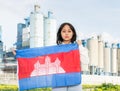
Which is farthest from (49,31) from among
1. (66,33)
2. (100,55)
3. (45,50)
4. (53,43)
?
(66,33)

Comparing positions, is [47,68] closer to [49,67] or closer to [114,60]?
[49,67]

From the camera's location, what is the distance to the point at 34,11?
41344 mm

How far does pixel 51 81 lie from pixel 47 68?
0.15 m

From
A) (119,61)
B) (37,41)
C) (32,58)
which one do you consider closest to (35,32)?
(37,41)

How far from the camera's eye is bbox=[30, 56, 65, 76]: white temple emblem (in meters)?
4.04

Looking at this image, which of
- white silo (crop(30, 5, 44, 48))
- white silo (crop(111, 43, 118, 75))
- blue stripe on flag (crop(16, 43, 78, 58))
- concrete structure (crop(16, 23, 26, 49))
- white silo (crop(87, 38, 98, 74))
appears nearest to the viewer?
blue stripe on flag (crop(16, 43, 78, 58))

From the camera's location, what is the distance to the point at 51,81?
159 inches

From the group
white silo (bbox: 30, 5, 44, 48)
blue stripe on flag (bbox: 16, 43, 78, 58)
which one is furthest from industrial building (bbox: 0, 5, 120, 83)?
blue stripe on flag (bbox: 16, 43, 78, 58)

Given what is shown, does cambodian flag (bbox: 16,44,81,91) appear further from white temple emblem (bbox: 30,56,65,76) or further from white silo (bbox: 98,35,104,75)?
white silo (bbox: 98,35,104,75)

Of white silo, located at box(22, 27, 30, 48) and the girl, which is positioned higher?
white silo, located at box(22, 27, 30, 48)

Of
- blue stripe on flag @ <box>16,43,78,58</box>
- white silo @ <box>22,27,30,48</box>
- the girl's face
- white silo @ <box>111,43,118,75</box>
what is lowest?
white silo @ <box>111,43,118,75</box>

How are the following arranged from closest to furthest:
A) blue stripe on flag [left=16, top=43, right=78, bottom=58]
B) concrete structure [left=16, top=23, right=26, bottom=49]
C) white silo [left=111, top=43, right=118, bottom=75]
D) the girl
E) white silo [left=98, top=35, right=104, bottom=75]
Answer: the girl < blue stripe on flag [left=16, top=43, right=78, bottom=58] < concrete structure [left=16, top=23, right=26, bottom=49] < white silo [left=98, top=35, right=104, bottom=75] < white silo [left=111, top=43, right=118, bottom=75]

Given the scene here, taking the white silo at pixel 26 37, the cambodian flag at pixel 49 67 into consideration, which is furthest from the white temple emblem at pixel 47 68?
the white silo at pixel 26 37

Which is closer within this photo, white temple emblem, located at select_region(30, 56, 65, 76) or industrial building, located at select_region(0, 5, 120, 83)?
white temple emblem, located at select_region(30, 56, 65, 76)
